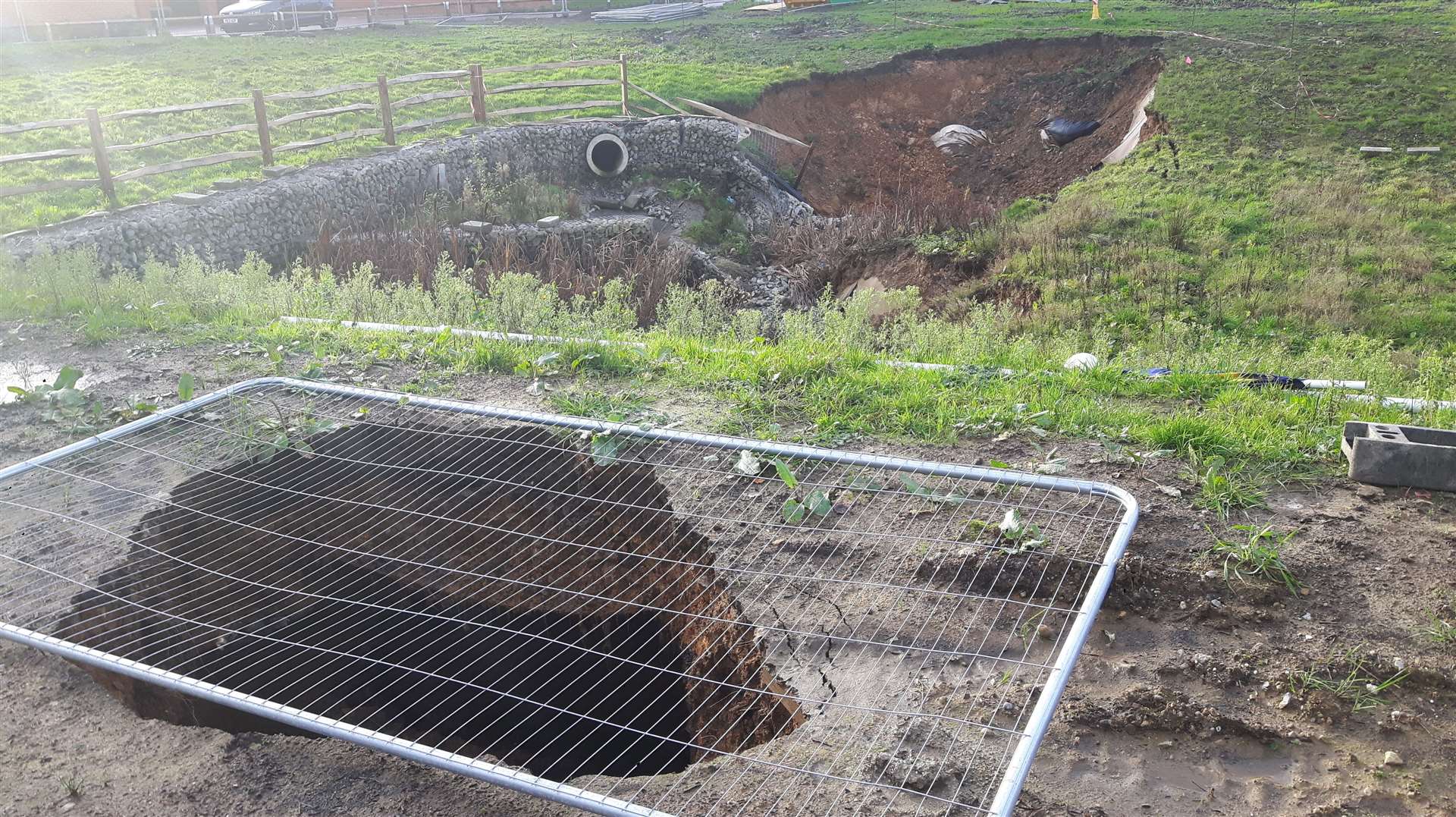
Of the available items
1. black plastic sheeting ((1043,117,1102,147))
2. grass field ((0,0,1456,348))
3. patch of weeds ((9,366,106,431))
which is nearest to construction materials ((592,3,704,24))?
grass field ((0,0,1456,348))

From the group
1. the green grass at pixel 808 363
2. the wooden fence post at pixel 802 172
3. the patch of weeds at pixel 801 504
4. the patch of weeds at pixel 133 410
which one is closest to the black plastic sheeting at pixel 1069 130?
the wooden fence post at pixel 802 172

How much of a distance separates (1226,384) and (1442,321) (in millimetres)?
5945

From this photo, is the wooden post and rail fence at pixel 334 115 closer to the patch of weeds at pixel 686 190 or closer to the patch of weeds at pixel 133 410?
the patch of weeds at pixel 686 190

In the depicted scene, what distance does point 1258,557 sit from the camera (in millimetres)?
3979

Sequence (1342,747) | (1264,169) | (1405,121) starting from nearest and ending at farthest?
(1342,747) < (1264,169) < (1405,121)

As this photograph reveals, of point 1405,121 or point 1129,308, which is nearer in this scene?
point 1129,308

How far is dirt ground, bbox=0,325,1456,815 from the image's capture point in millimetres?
3072

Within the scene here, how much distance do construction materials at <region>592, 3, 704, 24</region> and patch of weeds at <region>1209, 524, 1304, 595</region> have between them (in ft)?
102

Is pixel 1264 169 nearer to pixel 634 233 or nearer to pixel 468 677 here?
pixel 634 233

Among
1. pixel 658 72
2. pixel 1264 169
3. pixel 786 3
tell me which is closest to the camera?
pixel 1264 169

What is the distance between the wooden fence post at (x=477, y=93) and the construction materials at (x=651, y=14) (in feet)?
49.3

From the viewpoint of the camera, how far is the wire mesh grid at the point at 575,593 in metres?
3.29

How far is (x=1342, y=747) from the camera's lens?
3182 mm

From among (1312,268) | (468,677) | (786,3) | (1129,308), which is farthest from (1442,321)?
(786,3)
